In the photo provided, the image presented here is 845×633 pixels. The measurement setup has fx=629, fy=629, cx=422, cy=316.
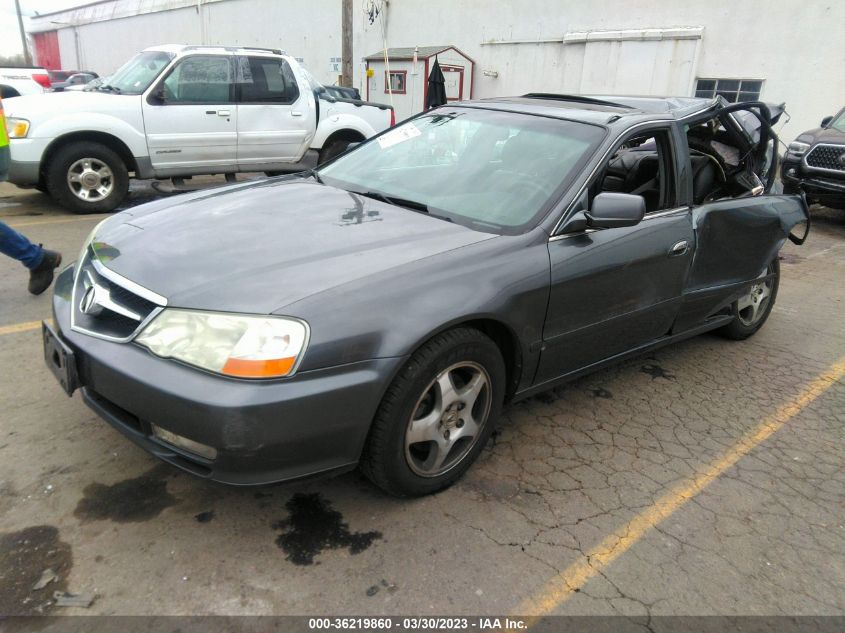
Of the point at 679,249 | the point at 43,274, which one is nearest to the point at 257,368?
the point at 679,249

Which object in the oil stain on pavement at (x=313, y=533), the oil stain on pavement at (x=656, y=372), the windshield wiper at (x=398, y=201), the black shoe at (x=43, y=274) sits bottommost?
the oil stain on pavement at (x=656, y=372)

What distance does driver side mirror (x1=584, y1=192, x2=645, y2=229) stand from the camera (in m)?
2.83

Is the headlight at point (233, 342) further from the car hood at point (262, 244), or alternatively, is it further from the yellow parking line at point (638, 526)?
the yellow parking line at point (638, 526)

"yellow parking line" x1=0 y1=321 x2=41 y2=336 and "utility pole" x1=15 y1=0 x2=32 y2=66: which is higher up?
"utility pole" x1=15 y1=0 x2=32 y2=66

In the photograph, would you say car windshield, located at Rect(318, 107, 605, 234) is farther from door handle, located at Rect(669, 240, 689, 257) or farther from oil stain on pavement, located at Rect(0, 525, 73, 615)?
oil stain on pavement, located at Rect(0, 525, 73, 615)

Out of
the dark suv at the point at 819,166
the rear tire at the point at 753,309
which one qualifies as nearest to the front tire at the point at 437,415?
the rear tire at the point at 753,309

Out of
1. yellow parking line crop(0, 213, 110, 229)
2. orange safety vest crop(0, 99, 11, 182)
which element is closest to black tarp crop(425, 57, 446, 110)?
yellow parking line crop(0, 213, 110, 229)

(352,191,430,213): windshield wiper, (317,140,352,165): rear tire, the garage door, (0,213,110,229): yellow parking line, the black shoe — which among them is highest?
the garage door

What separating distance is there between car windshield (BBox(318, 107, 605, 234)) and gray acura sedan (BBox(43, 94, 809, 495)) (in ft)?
0.04

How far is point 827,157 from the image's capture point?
8.91 m

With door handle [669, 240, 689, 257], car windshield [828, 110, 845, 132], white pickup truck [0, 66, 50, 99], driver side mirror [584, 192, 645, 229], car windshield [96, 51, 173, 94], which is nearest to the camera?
driver side mirror [584, 192, 645, 229]

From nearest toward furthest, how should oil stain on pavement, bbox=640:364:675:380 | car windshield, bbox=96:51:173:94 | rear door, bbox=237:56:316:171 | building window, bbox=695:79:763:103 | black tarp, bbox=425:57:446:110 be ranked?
oil stain on pavement, bbox=640:364:675:380, car windshield, bbox=96:51:173:94, rear door, bbox=237:56:316:171, building window, bbox=695:79:763:103, black tarp, bbox=425:57:446:110

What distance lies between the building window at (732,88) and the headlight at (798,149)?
4.56m

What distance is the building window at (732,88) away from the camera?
13.6 metres
